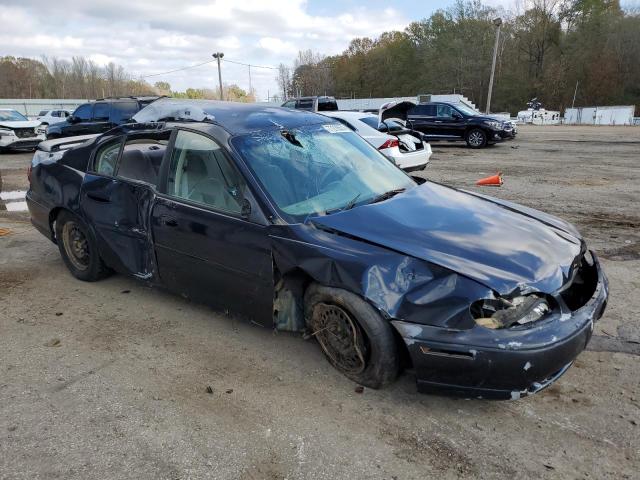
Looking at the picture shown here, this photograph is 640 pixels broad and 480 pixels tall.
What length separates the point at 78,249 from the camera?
4672mm

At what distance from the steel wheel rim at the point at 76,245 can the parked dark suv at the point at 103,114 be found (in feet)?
36.4

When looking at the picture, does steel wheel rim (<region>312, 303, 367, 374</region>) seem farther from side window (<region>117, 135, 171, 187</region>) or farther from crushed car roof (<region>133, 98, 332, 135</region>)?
side window (<region>117, 135, 171, 187</region>)

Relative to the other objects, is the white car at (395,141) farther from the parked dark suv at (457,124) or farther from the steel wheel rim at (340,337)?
the steel wheel rim at (340,337)

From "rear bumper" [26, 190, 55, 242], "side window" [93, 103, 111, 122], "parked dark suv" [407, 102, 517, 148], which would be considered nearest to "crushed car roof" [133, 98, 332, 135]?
"rear bumper" [26, 190, 55, 242]

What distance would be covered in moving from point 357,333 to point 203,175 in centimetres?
165

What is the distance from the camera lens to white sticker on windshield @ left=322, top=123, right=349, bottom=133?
157 inches

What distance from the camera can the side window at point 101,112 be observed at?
1505 centimetres

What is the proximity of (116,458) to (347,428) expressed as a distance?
1201mm

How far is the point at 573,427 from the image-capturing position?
8.36ft

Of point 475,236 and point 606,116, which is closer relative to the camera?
point 475,236

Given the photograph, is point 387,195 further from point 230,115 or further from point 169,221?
point 169,221

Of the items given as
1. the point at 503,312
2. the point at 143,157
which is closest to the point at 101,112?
the point at 143,157

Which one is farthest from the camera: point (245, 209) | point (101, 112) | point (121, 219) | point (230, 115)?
point (101, 112)

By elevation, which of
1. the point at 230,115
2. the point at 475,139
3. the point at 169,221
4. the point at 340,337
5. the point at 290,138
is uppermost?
the point at 230,115
